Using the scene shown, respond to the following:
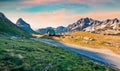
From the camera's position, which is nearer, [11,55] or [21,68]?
[21,68]

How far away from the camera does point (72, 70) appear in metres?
67.2

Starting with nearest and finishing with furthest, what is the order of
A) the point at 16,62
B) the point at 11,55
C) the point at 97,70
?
1. the point at 16,62
2. the point at 11,55
3. the point at 97,70

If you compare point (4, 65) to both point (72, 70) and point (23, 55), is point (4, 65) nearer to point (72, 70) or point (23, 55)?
point (23, 55)

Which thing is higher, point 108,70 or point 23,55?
point 23,55

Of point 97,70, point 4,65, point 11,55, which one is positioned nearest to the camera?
point 4,65

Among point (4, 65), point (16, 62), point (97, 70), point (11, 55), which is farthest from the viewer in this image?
point (97, 70)

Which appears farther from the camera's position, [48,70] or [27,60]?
[27,60]

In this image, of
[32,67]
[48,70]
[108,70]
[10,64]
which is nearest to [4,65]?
[10,64]

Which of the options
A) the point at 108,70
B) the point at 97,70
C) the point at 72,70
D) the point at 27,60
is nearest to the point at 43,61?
the point at 27,60

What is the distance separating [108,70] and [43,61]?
24.8 metres

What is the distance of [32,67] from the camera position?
62.6m

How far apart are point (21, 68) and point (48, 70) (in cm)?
760

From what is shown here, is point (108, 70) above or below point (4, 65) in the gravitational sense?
below

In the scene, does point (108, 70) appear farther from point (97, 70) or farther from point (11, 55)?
point (11, 55)
